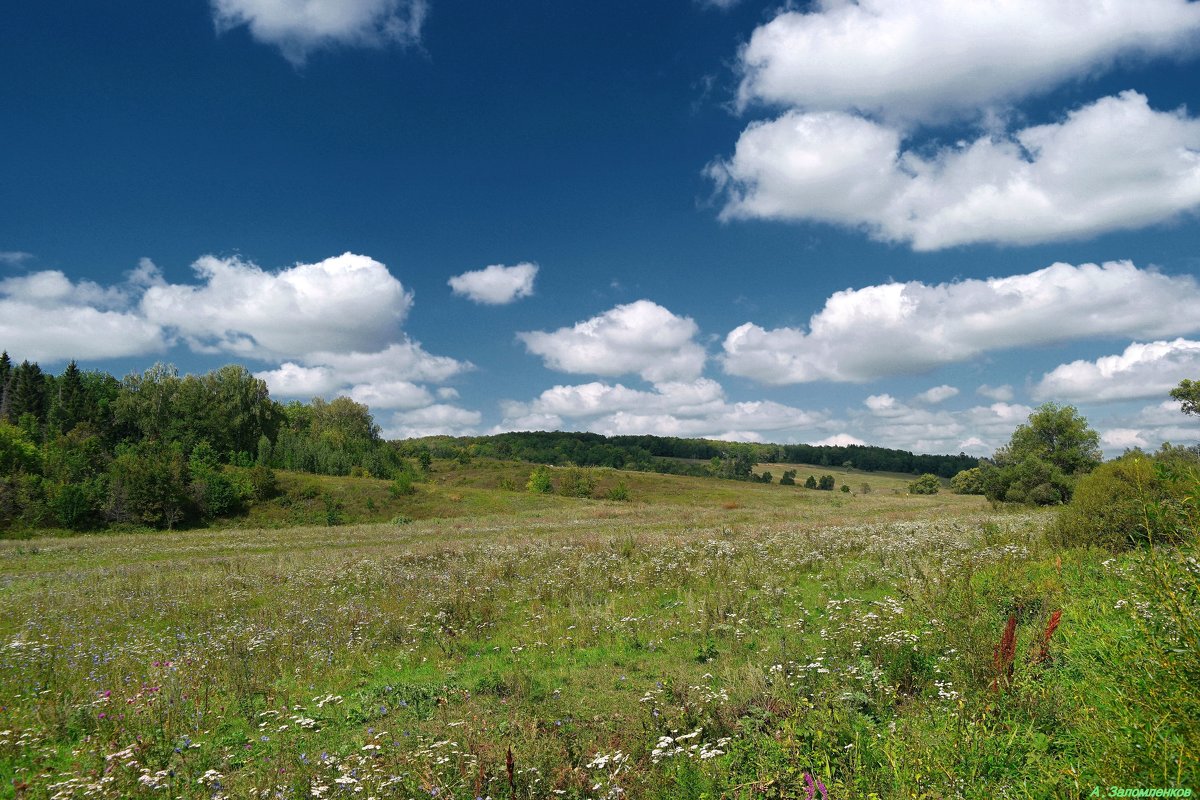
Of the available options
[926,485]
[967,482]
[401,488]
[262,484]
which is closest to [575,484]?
[401,488]

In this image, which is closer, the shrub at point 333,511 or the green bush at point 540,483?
the shrub at point 333,511

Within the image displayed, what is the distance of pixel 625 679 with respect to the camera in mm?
9500

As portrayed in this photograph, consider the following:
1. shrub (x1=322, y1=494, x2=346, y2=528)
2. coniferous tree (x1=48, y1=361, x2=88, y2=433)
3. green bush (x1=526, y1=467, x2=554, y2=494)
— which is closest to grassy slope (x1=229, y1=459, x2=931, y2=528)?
shrub (x1=322, y1=494, x2=346, y2=528)

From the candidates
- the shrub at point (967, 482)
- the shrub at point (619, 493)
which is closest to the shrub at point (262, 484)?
the shrub at point (619, 493)

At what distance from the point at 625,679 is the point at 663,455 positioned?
179 metres

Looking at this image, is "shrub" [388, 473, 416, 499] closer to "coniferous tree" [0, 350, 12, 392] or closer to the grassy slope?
the grassy slope

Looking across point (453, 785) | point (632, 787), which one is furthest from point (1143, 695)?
point (453, 785)

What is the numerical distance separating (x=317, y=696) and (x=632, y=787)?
19.7ft

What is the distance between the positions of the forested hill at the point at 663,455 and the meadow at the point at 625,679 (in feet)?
442

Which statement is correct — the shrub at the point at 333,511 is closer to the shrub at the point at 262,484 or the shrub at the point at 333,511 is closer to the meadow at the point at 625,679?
the shrub at the point at 262,484

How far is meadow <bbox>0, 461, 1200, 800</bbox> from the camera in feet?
14.9

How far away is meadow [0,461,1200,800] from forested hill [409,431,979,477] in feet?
442

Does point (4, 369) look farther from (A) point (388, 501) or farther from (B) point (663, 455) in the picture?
(B) point (663, 455)

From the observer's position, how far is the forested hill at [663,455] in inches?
6284
